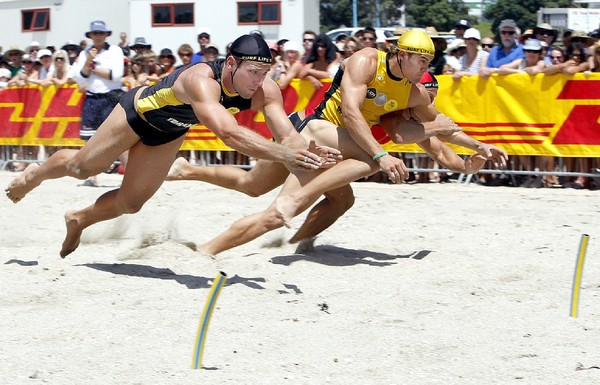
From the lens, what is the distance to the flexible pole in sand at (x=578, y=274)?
488 cm

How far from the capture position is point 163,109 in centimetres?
588

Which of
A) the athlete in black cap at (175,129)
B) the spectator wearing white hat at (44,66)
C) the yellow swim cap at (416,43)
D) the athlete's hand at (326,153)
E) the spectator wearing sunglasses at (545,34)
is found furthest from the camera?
the spectator wearing white hat at (44,66)

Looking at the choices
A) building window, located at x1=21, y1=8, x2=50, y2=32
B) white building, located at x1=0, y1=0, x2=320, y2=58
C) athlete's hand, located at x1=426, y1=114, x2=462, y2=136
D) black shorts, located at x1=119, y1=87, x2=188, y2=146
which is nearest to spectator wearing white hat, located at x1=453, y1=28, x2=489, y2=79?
athlete's hand, located at x1=426, y1=114, x2=462, y2=136

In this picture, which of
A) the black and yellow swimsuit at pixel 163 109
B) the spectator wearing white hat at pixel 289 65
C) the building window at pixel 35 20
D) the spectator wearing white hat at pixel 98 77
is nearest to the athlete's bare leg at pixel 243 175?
the black and yellow swimsuit at pixel 163 109

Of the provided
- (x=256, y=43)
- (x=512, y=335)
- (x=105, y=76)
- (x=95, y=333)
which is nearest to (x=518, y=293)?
(x=512, y=335)

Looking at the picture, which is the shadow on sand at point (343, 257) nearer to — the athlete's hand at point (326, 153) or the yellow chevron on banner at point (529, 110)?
the athlete's hand at point (326, 153)

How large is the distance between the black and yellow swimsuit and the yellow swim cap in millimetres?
1116

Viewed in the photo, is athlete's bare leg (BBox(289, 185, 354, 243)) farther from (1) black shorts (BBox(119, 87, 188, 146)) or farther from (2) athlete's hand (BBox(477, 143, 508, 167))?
(1) black shorts (BBox(119, 87, 188, 146))

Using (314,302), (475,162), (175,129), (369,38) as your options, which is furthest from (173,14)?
(314,302)

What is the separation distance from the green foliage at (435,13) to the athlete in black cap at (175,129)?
43.3 metres

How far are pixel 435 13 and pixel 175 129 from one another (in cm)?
4444

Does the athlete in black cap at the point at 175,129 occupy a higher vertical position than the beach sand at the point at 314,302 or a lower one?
higher

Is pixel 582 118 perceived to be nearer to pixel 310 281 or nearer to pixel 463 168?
pixel 463 168

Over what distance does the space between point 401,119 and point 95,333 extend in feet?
9.60
